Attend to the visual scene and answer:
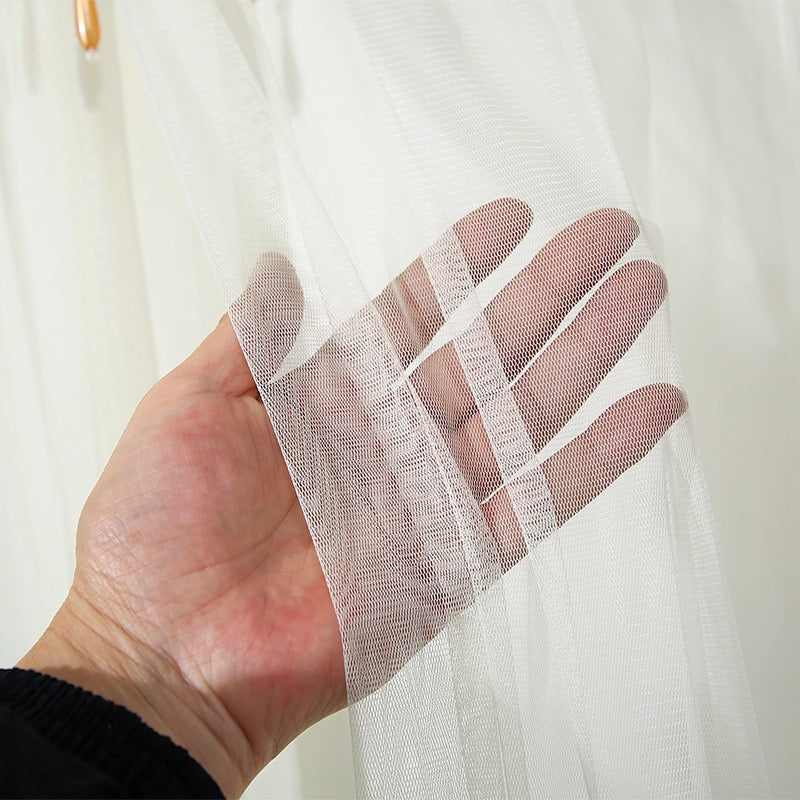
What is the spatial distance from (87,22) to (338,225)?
0.25 m

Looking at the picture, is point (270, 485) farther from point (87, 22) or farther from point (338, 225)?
point (87, 22)

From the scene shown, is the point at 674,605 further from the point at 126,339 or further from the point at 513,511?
the point at 126,339

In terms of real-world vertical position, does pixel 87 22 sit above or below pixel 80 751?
above

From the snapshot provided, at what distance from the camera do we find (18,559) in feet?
2.28

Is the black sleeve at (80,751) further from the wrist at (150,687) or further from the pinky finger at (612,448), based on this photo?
the pinky finger at (612,448)

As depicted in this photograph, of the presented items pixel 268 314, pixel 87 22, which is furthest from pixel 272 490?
pixel 87 22

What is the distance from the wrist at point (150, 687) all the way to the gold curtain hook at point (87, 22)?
0.39m

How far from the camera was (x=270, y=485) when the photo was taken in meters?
0.53

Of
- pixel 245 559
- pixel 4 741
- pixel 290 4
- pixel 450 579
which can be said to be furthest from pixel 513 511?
pixel 290 4

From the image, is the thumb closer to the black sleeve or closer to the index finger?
the index finger

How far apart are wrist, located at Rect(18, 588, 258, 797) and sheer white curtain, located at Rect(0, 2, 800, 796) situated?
0.34 ft

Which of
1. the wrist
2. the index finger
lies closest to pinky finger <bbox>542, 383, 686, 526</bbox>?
the index finger

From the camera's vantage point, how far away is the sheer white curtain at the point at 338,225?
50cm

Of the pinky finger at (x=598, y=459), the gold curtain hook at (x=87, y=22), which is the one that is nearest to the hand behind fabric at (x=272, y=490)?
the pinky finger at (x=598, y=459)
